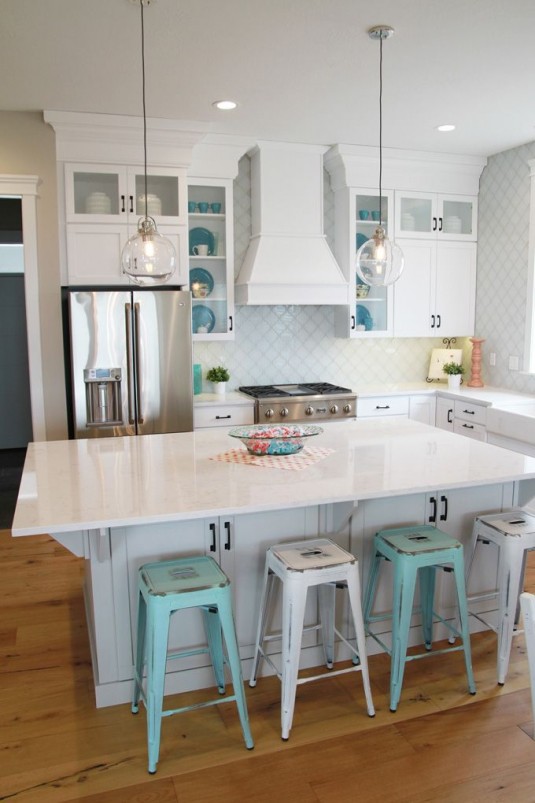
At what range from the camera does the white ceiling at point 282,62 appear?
2.80m

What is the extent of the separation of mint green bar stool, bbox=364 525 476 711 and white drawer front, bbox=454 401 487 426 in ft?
7.21

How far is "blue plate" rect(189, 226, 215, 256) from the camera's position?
4.87 metres

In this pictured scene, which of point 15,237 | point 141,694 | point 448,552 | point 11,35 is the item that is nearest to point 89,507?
point 141,694

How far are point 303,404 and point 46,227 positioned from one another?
2.14 meters

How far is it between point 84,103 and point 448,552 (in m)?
3.29

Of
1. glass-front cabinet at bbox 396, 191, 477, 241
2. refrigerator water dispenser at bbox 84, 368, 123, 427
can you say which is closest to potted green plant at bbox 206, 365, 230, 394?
refrigerator water dispenser at bbox 84, 368, 123, 427

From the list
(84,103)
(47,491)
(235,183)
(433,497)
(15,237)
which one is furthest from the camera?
(15,237)

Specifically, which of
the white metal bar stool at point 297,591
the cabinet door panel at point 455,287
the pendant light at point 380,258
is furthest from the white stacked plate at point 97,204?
the white metal bar stool at point 297,591

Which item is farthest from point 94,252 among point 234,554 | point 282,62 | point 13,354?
point 13,354

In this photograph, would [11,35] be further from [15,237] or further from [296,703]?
[15,237]

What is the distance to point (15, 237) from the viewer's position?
724 centimetres

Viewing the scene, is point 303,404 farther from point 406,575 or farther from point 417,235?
point 406,575

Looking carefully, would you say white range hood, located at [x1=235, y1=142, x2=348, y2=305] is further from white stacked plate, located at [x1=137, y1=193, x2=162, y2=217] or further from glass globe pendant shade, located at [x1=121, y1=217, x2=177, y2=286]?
glass globe pendant shade, located at [x1=121, y1=217, x2=177, y2=286]

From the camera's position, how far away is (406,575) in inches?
98.0
